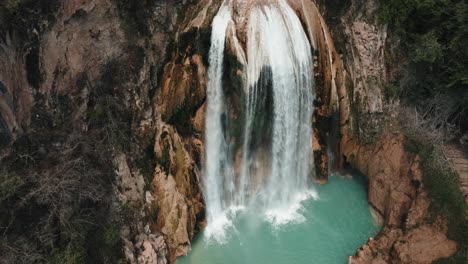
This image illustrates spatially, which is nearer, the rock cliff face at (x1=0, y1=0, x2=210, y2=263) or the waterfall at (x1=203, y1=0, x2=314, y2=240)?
the rock cliff face at (x1=0, y1=0, x2=210, y2=263)

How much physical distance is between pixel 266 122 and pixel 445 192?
697 centimetres

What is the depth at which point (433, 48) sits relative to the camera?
1619 centimetres

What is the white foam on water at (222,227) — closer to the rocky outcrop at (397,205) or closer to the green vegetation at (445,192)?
the rocky outcrop at (397,205)

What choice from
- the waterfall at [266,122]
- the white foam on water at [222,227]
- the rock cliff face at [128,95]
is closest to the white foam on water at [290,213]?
the waterfall at [266,122]

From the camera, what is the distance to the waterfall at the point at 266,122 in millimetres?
15383

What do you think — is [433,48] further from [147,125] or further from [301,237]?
[147,125]

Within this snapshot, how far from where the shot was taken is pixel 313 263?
47.3 ft

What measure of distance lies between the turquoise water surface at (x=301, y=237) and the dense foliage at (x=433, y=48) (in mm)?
5226

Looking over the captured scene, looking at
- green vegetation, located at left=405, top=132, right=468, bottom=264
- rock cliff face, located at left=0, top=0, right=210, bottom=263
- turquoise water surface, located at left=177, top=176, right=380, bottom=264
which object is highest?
rock cliff face, located at left=0, top=0, right=210, bottom=263

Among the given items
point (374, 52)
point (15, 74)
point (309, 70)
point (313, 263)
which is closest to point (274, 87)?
point (309, 70)

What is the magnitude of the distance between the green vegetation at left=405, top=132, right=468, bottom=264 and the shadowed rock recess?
0.28 meters

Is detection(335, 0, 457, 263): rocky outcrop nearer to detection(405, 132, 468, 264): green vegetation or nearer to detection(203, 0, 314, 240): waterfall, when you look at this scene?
detection(405, 132, 468, 264): green vegetation

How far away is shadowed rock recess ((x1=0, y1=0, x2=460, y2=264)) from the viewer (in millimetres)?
11102

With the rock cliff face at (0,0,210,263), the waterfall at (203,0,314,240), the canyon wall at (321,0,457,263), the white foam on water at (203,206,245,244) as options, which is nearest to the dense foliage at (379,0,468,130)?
the canyon wall at (321,0,457,263)
